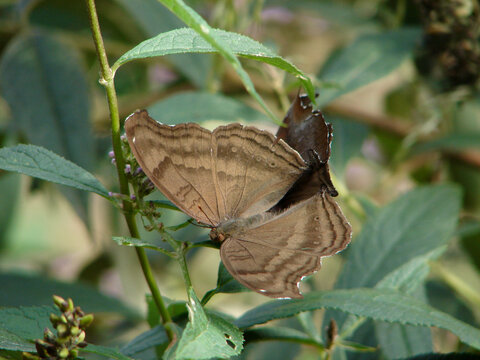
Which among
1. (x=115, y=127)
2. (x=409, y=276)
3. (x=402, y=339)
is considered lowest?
(x=402, y=339)

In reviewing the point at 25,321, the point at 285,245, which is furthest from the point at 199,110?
the point at 25,321

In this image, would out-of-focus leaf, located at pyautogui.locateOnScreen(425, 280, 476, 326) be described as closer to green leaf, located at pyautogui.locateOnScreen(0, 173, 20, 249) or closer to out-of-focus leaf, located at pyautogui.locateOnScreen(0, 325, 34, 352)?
out-of-focus leaf, located at pyautogui.locateOnScreen(0, 325, 34, 352)

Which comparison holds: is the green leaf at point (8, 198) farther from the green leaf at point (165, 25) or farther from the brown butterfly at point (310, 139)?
the brown butterfly at point (310, 139)

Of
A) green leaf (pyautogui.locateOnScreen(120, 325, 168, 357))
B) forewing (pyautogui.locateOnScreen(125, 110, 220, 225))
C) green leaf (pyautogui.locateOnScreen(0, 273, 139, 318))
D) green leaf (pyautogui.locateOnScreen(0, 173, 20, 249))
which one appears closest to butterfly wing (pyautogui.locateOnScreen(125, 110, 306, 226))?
forewing (pyautogui.locateOnScreen(125, 110, 220, 225))

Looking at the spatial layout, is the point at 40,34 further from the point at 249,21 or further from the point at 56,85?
the point at 249,21

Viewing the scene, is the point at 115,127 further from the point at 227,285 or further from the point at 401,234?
the point at 401,234

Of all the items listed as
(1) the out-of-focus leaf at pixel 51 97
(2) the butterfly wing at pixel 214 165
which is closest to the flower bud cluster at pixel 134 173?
(2) the butterfly wing at pixel 214 165
